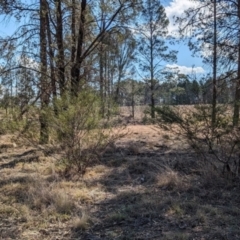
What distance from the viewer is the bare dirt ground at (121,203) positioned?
4.29m

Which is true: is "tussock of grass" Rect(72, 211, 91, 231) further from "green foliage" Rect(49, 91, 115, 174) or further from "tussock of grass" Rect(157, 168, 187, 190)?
"green foliage" Rect(49, 91, 115, 174)

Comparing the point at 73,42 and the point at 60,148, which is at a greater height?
the point at 73,42

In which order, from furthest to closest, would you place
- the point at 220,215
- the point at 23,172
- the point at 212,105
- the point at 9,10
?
the point at 9,10, the point at 23,172, the point at 212,105, the point at 220,215

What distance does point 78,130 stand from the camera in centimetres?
698

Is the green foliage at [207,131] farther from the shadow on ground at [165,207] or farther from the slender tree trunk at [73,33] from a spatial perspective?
the slender tree trunk at [73,33]

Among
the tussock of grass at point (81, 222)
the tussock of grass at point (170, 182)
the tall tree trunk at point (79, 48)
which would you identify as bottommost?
the tussock of grass at point (81, 222)

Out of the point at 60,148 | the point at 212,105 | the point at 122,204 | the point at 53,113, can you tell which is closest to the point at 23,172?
the point at 60,148

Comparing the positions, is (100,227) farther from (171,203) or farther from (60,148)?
(60,148)

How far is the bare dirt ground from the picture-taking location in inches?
169

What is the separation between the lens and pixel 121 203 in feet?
18.0

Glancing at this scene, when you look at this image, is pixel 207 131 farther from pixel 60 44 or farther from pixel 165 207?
pixel 60 44

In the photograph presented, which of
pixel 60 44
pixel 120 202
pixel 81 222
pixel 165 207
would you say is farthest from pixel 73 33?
pixel 81 222

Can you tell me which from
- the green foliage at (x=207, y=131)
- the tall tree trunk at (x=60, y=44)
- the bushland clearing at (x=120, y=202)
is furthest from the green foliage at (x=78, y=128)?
the tall tree trunk at (x=60, y=44)

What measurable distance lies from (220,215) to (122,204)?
1504mm
